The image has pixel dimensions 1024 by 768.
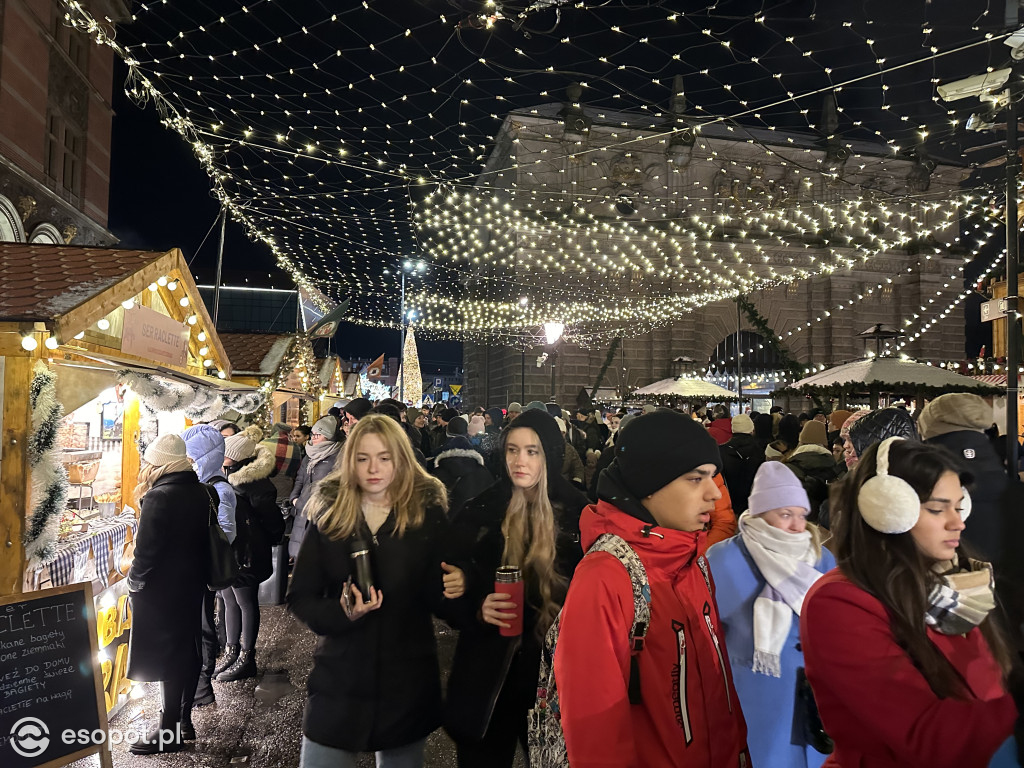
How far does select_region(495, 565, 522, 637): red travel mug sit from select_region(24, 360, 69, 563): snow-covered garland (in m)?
3.61

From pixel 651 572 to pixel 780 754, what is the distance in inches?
59.5

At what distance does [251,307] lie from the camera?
1480 inches

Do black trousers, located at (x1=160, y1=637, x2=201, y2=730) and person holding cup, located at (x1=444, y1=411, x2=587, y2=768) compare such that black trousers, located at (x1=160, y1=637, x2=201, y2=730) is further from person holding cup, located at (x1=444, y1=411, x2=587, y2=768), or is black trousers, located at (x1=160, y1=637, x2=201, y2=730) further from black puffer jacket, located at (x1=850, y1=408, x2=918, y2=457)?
black puffer jacket, located at (x1=850, y1=408, x2=918, y2=457)

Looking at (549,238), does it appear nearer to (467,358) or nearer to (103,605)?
(467,358)

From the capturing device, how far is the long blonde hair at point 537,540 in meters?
2.81

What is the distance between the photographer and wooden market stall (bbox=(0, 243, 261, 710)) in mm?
4164

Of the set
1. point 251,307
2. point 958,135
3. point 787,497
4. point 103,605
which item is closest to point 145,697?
point 103,605

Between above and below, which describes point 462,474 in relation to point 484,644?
above

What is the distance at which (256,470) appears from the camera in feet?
18.5

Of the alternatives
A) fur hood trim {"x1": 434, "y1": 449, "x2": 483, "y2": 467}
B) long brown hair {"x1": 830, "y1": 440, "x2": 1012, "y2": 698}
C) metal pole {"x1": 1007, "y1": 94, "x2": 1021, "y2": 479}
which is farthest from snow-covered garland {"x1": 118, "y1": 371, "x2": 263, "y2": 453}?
Answer: metal pole {"x1": 1007, "y1": 94, "x2": 1021, "y2": 479}

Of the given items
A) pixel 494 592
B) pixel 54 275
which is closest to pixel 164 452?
pixel 54 275

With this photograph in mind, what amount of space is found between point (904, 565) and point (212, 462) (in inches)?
195

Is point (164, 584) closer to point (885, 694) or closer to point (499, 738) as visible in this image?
point (499, 738)

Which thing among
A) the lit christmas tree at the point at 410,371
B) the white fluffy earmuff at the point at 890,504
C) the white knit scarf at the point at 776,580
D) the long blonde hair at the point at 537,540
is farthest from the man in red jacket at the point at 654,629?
the lit christmas tree at the point at 410,371
